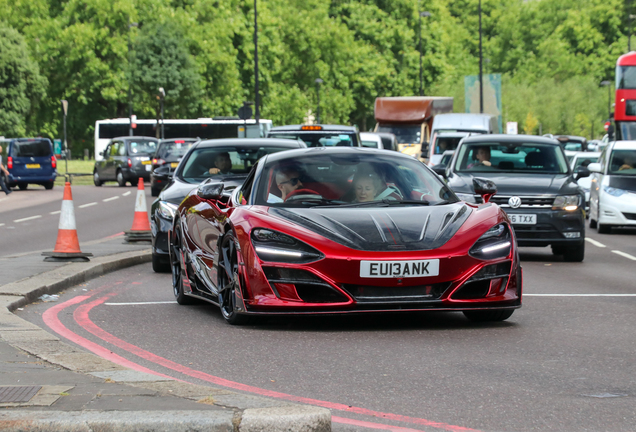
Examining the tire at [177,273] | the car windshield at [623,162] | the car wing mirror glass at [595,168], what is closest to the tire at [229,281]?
the tire at [177,273]

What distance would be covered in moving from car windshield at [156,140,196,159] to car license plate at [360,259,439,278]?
2811 cm

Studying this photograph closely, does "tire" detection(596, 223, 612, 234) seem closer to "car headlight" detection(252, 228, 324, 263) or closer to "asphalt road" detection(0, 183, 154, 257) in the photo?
"asphalt road" detection(0, 183, 154, 257)

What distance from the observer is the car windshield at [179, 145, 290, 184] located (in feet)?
43.2

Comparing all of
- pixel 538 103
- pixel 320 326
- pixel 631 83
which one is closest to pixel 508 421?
pixel 320 326

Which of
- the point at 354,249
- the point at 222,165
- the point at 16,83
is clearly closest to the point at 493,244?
the point at 354,249

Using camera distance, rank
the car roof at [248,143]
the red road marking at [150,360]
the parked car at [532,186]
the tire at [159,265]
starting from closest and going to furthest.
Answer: the red road marking at [150,360], the tire at [159,265], the car roof at [248,143], the parked car at [532,186]

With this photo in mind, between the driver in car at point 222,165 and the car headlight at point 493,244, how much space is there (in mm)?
6079

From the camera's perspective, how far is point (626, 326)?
7.69m

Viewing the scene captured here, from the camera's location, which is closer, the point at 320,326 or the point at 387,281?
the point at 387,281

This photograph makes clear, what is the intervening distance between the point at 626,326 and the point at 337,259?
2161 mm

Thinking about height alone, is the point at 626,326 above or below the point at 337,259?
below

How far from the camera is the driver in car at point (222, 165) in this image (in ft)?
43.2

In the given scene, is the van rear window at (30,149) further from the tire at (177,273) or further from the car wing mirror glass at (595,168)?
→ the tire at (177,273)

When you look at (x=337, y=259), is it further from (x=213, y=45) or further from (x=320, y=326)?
(x=213, y=45)
